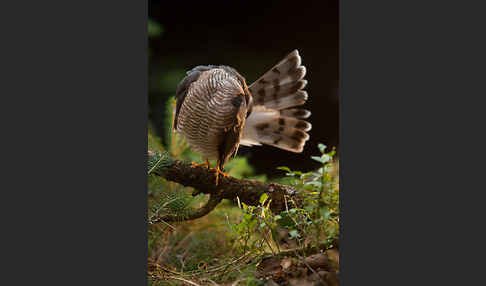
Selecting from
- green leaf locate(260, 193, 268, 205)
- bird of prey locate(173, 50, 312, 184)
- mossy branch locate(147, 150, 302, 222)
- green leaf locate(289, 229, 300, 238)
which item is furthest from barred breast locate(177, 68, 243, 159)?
green leaf locate(289, 229, 300, 238)

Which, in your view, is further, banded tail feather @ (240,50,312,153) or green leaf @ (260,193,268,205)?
banded tail feather @ (240,50,312,153)

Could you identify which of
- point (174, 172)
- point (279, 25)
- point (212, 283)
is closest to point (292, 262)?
point (212, 283)

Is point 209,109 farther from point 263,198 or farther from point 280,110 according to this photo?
point 263,198

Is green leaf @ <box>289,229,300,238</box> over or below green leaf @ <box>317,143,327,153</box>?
below

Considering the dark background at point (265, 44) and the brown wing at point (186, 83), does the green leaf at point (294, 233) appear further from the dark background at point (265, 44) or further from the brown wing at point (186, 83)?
the brown wing at point (186, 83)

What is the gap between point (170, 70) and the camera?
2391mm

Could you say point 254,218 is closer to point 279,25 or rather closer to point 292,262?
point 292,262

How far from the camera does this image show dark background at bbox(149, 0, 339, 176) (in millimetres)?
2320

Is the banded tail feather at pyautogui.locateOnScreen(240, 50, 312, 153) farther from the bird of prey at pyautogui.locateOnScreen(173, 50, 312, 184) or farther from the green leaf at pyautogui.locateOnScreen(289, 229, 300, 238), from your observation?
the green leaf at pyautogui.locateOnScreen(289, 229, 300, 238)

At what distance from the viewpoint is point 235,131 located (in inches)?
95.0

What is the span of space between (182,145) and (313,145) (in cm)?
87

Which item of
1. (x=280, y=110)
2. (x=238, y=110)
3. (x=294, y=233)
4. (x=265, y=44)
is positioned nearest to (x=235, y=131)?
(x=238, y=110)

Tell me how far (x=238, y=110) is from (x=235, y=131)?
0.12m

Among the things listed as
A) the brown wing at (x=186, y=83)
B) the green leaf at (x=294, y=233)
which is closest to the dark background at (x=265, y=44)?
the brown wing at (x=186, y=83)
